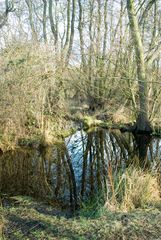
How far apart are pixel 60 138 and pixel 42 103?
188 centimetres

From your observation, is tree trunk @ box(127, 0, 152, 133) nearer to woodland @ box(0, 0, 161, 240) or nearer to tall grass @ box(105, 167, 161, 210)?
woodland @ box(0, 0, 161, 240)

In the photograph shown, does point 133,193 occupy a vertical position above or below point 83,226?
above

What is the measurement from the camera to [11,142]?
13.2 metres

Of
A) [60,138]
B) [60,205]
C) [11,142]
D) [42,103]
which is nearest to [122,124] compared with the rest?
[60,138]

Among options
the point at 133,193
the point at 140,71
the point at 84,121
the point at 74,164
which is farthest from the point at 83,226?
the point at 84,121

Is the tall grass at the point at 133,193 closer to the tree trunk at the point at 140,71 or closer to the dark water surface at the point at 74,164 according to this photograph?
the dark water surface at the point at 74,164

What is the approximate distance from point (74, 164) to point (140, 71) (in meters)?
6.54

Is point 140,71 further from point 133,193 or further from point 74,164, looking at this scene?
point 133,193

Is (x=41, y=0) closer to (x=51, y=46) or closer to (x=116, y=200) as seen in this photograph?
(x=51, y=46)

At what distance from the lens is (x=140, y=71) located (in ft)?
52.6

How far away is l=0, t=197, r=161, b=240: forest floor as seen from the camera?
5000mm

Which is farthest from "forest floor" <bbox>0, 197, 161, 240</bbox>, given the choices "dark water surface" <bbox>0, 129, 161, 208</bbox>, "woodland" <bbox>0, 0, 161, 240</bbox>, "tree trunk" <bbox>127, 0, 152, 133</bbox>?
"tree trunk" <bbox>127, 0, 152, 133</bbox>

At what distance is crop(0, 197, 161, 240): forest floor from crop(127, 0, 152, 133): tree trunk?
9.70 m

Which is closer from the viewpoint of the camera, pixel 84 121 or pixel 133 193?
pixel 133 193
